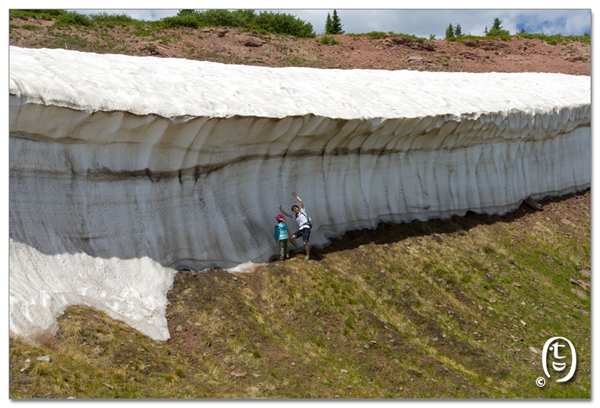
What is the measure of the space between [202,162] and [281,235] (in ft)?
6.72

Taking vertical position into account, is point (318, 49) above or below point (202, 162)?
above

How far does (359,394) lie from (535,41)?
114 ft

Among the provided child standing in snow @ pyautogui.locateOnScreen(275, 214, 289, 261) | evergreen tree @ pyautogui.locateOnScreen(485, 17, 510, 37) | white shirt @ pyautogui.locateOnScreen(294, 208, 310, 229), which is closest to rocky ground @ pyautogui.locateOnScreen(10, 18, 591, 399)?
child standing in snow @ pyautogui.locateOnScreen(275, 214, 289, 261)

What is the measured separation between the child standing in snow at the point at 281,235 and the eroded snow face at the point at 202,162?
1.09 ft

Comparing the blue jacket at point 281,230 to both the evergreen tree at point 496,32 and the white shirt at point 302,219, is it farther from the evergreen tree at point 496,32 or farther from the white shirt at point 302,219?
the evergreen tree at point 496,32

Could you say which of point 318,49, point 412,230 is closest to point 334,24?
point 318,49

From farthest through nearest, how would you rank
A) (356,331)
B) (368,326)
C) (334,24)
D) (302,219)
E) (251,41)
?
(334,24) < (251,41) < (302,219) < (368,326) < (356,331)

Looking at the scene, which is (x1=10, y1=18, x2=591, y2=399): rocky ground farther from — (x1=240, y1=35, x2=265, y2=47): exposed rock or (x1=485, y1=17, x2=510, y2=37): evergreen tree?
(x1=485, y1=17, x2=510, y2=37): evergreen tree

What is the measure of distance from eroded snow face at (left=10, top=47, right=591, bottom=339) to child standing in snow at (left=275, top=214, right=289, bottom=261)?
13.1 inches

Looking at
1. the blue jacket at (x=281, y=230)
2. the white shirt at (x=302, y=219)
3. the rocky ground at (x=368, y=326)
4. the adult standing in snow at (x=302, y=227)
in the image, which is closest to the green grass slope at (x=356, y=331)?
the rocky ground at (x=368, y=326)

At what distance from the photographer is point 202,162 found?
10.6 metres

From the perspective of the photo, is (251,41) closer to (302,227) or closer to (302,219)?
(302,219)

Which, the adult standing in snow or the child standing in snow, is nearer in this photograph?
the child standing in snow

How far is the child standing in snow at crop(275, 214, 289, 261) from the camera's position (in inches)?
422
